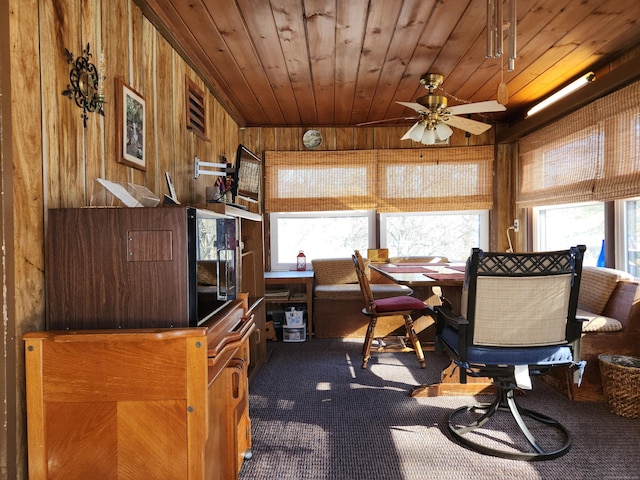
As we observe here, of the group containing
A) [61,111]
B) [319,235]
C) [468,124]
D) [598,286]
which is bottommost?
[598,286]

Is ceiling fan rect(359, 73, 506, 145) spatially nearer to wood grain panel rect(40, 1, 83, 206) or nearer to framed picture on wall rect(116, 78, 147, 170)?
framed picture on wall rect(116, 78, 147, 170)

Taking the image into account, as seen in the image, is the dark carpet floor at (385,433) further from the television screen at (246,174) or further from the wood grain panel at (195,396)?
the television screen at (246,174)

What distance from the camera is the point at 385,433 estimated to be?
2412mm

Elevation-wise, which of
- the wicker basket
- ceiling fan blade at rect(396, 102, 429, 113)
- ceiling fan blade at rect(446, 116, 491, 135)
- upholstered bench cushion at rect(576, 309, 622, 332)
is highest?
ceiling fan blade at rect(396, 102, 429, 113)

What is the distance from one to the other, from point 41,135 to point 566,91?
383 centimetres

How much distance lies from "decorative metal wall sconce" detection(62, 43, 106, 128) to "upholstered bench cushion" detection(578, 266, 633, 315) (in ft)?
10.7

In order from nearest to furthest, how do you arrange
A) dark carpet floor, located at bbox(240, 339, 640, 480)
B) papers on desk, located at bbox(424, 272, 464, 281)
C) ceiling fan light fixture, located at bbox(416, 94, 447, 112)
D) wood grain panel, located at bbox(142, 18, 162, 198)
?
dark carpet floor, located at bbox(240, 339, 640, 480)
wood grain panel, located at bbox(142, 18, 162, 198)
papers on desk, located at bbox(424, 272, 464, 281)
ceiling fan light fixture, located at bbox(416, 94, 447, 112)

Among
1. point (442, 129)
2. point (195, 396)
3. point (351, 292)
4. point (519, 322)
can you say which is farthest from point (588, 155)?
point (195, 396)

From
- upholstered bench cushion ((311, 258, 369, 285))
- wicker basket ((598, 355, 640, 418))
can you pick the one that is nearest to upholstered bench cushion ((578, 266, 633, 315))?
wicker basket ((598, 355, 640, 418))

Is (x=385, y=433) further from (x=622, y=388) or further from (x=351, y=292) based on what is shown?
(x=351, y=292)

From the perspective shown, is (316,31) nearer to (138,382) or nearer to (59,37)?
(59,37)

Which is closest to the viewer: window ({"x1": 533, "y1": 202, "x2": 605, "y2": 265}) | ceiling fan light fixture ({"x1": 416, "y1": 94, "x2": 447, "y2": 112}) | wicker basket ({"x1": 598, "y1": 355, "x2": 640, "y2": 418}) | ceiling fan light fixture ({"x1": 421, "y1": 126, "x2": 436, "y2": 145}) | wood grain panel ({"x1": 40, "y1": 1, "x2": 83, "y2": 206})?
wood grain panel ({"x1": 40, "y1": 1, "x2": 83, "y2": 206})

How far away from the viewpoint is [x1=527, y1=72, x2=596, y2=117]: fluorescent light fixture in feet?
11.2

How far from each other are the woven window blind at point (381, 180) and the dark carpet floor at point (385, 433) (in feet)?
6.71
